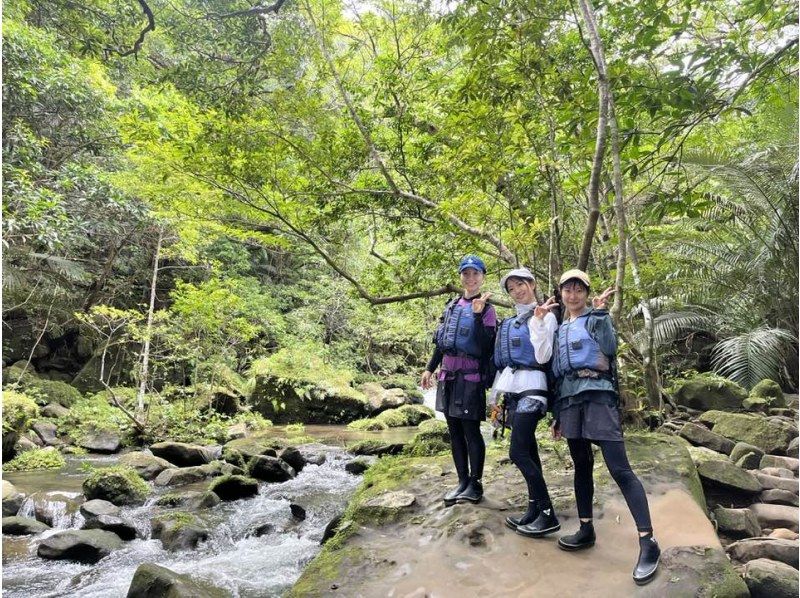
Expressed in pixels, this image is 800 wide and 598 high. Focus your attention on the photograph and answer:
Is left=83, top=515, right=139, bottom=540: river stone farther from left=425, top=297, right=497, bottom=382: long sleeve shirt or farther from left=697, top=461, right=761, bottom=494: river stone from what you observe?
left=697, top=461, right=761, bottom=494: river stone

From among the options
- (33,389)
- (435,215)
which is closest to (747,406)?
(435,215)

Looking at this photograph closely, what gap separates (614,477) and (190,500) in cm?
626

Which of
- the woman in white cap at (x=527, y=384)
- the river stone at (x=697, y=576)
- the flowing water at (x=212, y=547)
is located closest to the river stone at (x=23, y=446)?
the flowing water at (x=212, y=547)

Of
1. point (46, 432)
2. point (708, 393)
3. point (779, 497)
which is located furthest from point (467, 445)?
point (46, 432)

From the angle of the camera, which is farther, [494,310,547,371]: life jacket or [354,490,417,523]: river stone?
[354,490,417,523]: river stone

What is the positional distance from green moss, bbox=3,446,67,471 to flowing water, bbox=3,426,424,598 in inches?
20.0

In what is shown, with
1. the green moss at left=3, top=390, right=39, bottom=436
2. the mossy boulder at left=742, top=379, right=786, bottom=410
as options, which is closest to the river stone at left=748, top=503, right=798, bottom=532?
the mossy boulder at left=742, top=379, right=786, bottom=410

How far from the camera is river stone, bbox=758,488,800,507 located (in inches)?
197

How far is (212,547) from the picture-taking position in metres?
5.93

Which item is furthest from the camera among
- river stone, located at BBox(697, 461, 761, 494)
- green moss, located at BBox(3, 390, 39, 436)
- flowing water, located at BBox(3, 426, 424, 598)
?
green moss, located at BBox(3, 390, 39, 436)

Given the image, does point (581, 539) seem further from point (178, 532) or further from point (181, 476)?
point (181, 476)

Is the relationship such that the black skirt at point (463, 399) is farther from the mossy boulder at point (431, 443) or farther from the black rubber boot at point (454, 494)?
the mossy boulder at point (431, 443)

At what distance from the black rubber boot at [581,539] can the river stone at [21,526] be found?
633 centimetres

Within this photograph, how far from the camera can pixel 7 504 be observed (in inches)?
273
